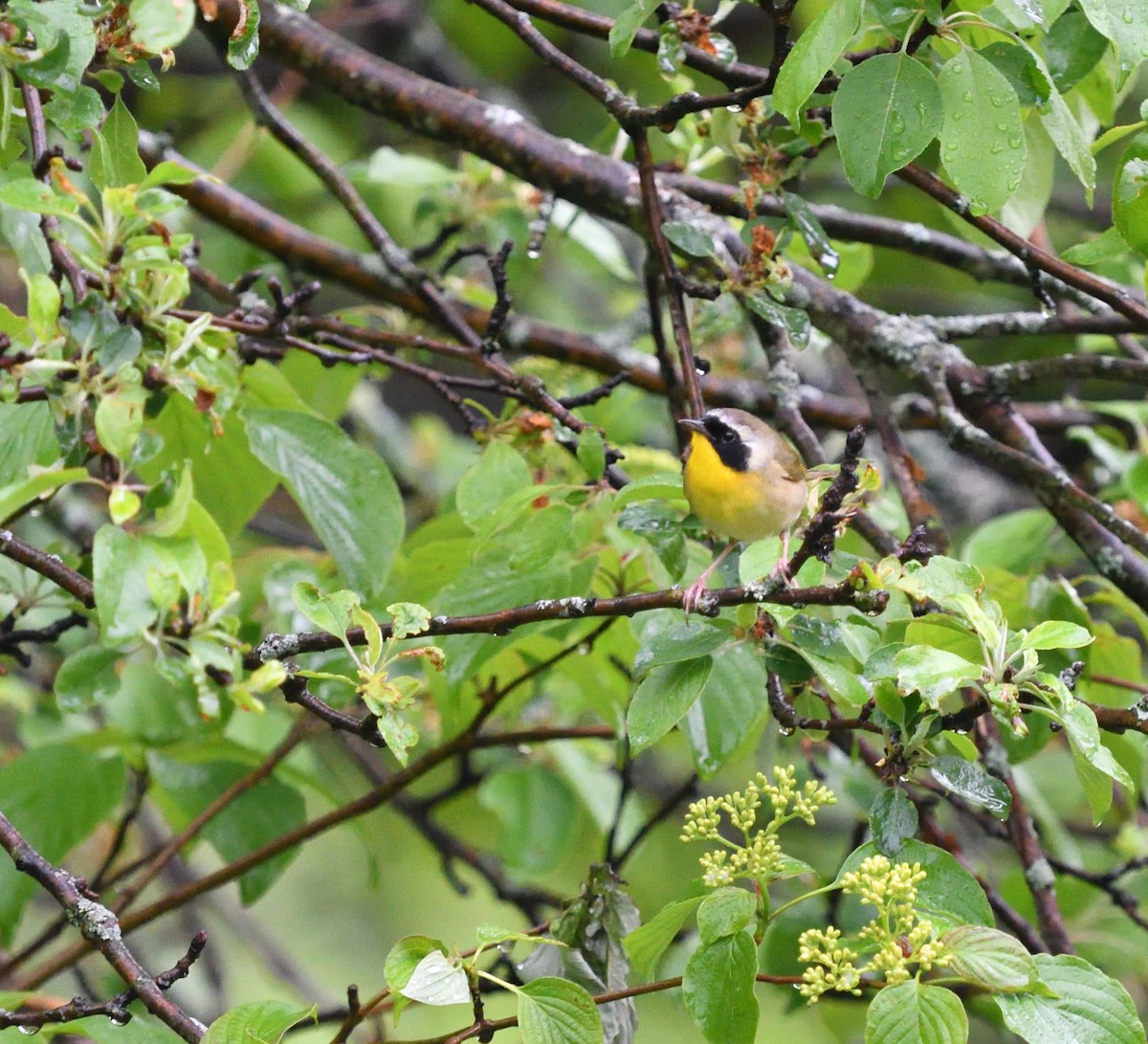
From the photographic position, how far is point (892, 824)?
1515 millimetres

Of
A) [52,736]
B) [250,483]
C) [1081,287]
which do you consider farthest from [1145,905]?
[52,736]

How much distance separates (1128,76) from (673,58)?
64 centimetres

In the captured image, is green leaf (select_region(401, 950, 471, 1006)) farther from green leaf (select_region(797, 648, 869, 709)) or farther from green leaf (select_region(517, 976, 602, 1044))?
green leaf (select_region(797, 648, 869, 709))

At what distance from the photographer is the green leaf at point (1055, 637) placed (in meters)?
1.43

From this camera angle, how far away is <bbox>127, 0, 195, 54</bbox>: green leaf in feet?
4.41

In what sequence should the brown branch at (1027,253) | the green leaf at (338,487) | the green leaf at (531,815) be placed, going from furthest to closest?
the green leaf at (531,815)
the green leaf at (338,487)
the brown branch at (1027,253)

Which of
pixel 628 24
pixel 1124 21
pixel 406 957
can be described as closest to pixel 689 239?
pixel 628 24

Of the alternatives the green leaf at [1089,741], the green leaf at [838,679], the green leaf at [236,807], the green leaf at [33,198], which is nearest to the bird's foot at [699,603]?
the green leaf at [838,679]

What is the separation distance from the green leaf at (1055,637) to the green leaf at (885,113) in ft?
1.96

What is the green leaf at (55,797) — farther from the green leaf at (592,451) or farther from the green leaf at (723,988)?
the green leaf at (723,988)

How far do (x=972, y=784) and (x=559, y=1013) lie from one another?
56 cm

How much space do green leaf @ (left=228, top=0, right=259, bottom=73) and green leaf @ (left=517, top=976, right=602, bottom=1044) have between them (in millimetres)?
1184

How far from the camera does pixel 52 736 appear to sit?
338cm

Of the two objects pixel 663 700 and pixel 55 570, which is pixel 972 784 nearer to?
pixel 663 700
